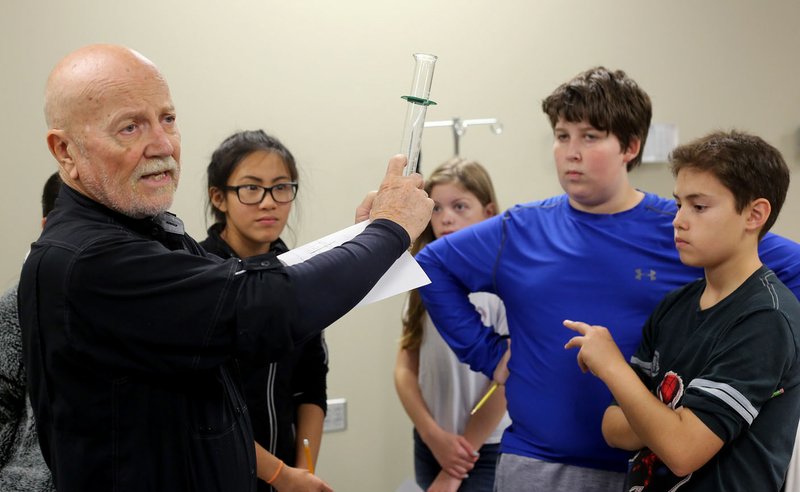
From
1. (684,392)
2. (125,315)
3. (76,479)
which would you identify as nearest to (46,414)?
(76,479)

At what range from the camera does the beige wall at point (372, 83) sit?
8.07 feet

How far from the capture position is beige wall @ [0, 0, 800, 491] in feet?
8.07

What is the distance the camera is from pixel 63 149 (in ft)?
3.62

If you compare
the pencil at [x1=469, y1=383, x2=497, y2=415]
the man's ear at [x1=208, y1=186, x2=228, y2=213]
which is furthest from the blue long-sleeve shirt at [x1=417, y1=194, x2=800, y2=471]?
the man's ear at [x1=208, y1=186, x2=228, y2=213]

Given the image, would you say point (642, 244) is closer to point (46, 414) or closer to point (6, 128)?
point (46, 414)

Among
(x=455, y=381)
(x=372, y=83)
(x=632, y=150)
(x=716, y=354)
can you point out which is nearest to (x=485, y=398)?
(x=455, y=381)

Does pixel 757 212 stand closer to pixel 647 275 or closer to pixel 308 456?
pixel 647 275

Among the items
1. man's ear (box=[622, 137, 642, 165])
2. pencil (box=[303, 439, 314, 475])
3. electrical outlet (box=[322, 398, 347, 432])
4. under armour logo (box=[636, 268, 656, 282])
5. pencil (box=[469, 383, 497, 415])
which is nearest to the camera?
under armour logo (box=[636, 268, 656, 282])

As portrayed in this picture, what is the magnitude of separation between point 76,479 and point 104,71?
0.60 meters

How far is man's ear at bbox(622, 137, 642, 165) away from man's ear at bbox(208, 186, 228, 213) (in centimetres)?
95

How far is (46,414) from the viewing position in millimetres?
1103

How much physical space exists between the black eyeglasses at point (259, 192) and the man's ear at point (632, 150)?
80cm

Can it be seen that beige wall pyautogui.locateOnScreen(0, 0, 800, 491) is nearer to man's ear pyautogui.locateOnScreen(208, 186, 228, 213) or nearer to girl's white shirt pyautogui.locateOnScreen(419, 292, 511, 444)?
girl's white shirt pyautogui.locateOnScreen(419, 292, 511, 444)

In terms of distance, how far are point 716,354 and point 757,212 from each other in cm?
30
